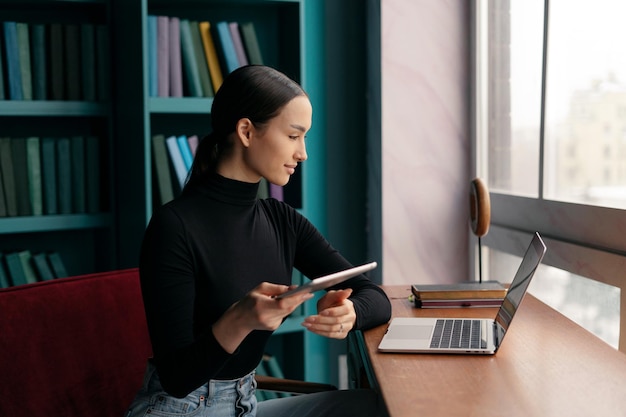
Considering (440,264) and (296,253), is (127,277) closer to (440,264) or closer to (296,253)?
(296,253)

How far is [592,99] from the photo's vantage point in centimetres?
197

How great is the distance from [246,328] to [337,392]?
49 cm

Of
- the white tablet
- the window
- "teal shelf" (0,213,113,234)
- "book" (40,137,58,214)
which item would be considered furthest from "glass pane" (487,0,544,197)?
"book" (40,137,58,214)

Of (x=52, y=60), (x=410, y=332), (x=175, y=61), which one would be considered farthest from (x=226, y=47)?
(x=410, y=332)

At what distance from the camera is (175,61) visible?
8.18ft

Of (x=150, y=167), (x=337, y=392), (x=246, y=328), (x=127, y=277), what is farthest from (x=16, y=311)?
(x=150, y=167)

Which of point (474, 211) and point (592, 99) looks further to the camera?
A: point (474, 211)

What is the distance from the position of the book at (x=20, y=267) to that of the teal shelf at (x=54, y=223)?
0.08 metres

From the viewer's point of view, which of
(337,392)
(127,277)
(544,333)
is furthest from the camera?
(127,277)

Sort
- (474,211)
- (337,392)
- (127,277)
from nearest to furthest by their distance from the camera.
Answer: (337,392), (127,277), (474,211)

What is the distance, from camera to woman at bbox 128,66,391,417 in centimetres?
141

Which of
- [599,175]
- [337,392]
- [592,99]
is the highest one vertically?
[592,99]

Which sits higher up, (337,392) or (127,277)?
(127,277)

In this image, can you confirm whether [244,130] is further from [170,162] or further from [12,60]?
[12,60]
